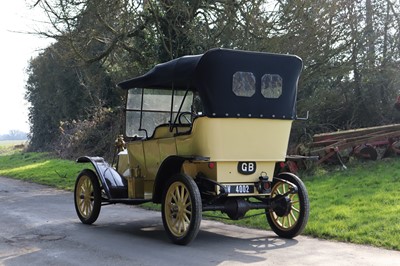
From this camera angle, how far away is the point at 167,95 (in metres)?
9.00

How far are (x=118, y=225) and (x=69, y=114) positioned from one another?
93.0 feet

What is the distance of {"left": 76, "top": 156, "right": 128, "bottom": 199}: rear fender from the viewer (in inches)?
347

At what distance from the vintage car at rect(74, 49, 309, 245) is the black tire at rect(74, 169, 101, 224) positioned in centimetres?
99

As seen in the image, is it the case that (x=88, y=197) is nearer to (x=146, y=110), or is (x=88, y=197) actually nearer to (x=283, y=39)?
(x=146, y=110)

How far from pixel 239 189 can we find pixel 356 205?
3232 millimetres

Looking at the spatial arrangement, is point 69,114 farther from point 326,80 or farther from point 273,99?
point 273,99

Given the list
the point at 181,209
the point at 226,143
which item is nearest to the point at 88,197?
the point at 181,209

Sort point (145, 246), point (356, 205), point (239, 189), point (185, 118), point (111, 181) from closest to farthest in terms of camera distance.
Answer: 1. point (145, 246)
2. point (239, 189)
3. point (185, 118)
4. point (111, 181)
5. point (356, 205)

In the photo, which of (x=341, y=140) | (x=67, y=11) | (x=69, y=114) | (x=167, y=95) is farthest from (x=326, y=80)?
(x=69, y=114)

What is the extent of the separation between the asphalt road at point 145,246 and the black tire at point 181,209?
0.19 metres

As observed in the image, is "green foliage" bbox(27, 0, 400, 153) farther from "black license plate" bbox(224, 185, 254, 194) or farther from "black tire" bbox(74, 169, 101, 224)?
"black license plate" bbox(224, 185, 254, 194)

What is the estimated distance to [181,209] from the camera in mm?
7223

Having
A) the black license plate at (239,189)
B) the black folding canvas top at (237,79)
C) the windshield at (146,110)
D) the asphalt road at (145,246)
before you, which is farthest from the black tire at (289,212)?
the windshield at (146,110)

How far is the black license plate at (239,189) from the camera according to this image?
7336mm
